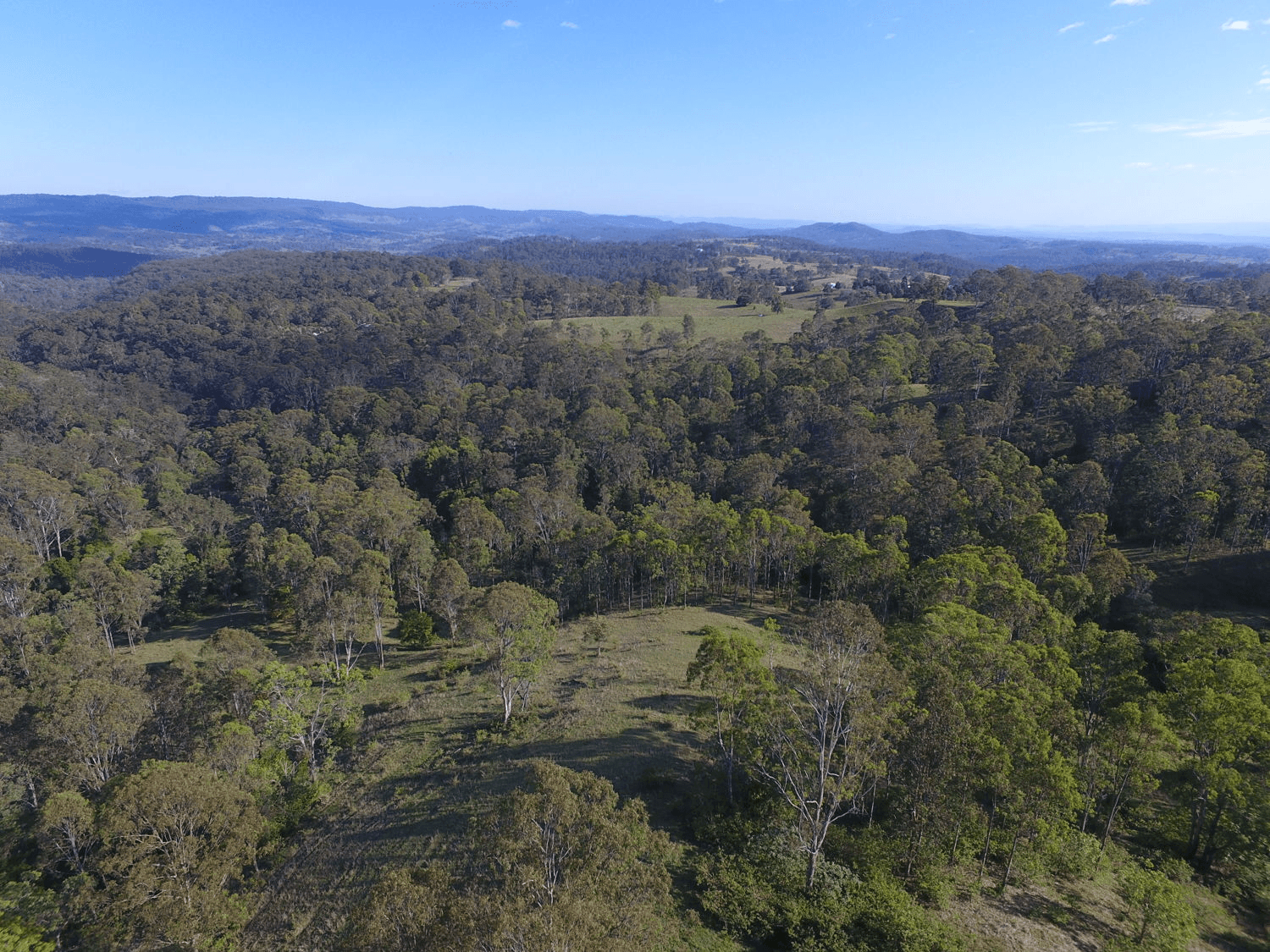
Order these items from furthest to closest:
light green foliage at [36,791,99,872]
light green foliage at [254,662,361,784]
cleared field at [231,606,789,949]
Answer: light green foliage at [254,662,361,784] < cleared field at [231,606,789,949] < light green foliage at [36,791,99,872]

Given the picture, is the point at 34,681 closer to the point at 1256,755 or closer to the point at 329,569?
the point at 329,569

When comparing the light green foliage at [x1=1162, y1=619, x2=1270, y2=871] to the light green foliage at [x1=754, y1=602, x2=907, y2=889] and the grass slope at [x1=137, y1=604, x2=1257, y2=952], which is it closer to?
the grass slope at [x1=137, y1=604, x2=1257, y2=952]

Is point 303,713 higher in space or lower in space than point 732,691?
lower

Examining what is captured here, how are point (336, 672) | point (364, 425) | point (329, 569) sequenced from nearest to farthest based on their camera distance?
point (336, 672), point (329, 569), point (364, 425)

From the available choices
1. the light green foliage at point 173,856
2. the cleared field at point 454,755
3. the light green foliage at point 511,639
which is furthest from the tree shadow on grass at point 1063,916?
the light green foliage at point 173,856

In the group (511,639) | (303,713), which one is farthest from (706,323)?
(303,713)

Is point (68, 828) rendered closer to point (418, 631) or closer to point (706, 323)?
point (418, 631)

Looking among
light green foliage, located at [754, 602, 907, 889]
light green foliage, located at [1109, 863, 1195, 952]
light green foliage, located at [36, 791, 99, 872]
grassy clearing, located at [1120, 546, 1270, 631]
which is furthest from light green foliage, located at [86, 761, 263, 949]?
grassy clearing, located at [1120, 546, 1270, 631]

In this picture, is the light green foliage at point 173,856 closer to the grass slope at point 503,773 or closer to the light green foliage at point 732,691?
the grass slope at point 503,773

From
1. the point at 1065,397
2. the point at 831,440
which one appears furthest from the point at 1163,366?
the point at 831,440
